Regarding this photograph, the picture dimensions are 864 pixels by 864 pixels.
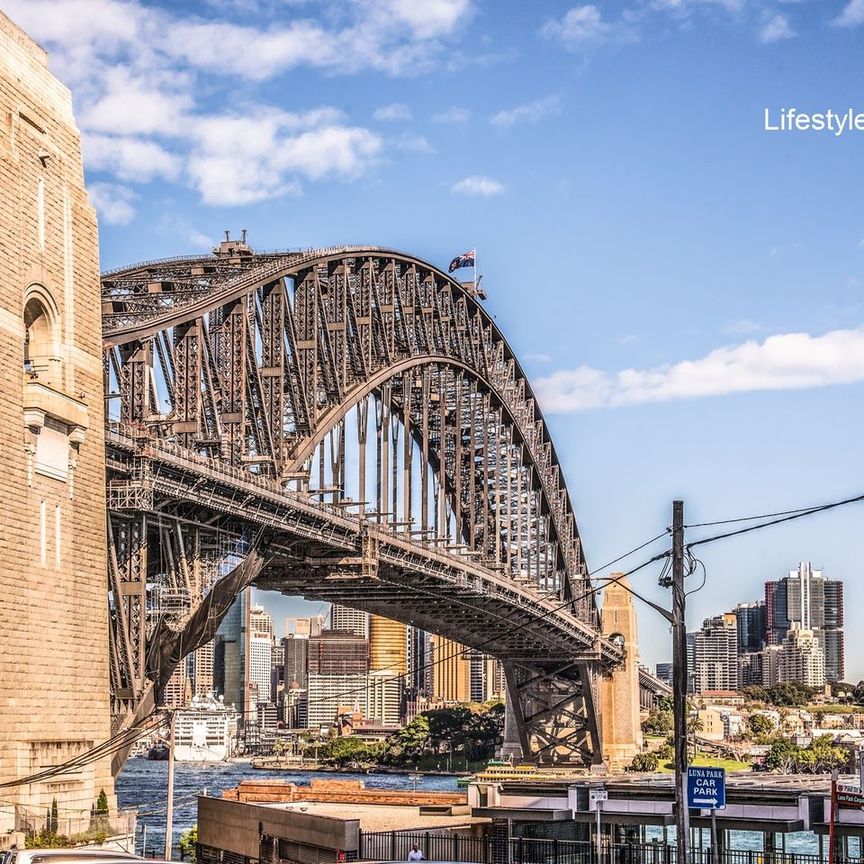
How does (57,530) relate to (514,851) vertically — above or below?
above

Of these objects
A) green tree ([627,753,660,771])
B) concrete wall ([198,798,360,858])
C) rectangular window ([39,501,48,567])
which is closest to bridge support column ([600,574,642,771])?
green tree ([627,753,660,771])

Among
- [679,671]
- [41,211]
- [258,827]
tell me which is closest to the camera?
[679,671]

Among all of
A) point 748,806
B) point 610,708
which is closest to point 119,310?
point 748,806

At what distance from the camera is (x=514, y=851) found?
42188 mm

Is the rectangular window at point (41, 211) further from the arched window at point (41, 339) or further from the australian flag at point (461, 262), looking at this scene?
the australian flag at point (461, 262)

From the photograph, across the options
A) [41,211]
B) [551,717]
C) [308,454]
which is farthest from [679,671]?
[551,717]

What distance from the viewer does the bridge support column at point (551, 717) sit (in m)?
121

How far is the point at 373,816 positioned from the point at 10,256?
24.0m

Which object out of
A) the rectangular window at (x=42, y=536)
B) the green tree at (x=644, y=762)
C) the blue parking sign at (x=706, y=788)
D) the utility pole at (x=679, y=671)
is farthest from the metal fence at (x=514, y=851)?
the green tree at (x=644, y=762)

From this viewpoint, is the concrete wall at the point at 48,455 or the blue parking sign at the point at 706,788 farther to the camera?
the concrete wall at the point at 48,455

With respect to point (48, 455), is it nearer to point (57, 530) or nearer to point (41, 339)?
point (57, 530)

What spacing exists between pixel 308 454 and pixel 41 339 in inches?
1013

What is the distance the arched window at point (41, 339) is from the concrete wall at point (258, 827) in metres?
13.1

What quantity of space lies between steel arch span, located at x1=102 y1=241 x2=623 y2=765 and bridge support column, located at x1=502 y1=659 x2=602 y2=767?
18.0 feet
